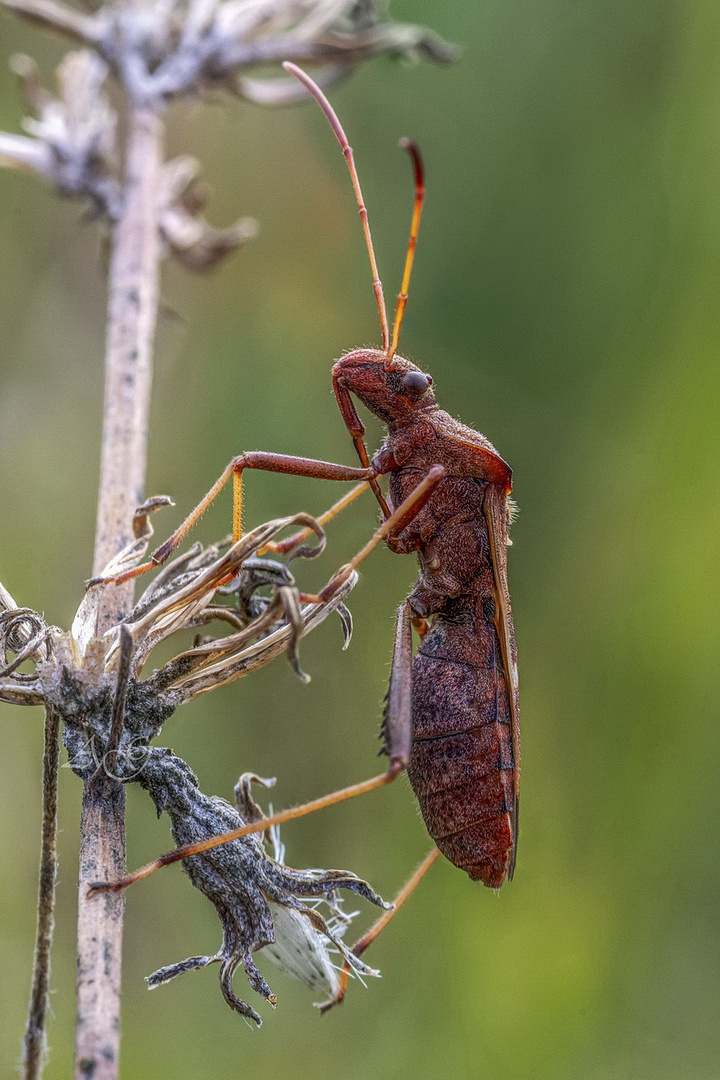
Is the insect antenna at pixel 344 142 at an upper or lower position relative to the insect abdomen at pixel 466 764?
upper

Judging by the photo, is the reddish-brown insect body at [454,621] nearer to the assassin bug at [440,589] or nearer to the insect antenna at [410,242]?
the assassin bug at [440,589]

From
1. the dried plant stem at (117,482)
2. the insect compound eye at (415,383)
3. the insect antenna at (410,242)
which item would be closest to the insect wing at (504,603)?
the insect compound eye at (415,383)

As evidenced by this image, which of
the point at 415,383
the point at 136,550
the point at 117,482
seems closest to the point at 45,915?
the point at 136,550

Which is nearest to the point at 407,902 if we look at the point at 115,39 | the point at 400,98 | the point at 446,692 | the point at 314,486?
the point at 446,692

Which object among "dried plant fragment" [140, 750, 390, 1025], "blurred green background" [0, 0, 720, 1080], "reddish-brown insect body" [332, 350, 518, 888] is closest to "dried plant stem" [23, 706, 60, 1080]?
"dried plant fragment" [140, 750, 390, 1025]

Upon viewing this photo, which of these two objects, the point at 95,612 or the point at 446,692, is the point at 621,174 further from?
the point at 95,612

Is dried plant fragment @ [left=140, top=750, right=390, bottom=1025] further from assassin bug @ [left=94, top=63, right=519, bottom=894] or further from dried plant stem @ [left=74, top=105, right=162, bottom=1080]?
assassin bug @ [left=94, top=63, right=519, bottom=894]

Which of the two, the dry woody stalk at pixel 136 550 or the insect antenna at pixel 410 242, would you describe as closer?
the dry woody stalk at pixel 136 550
